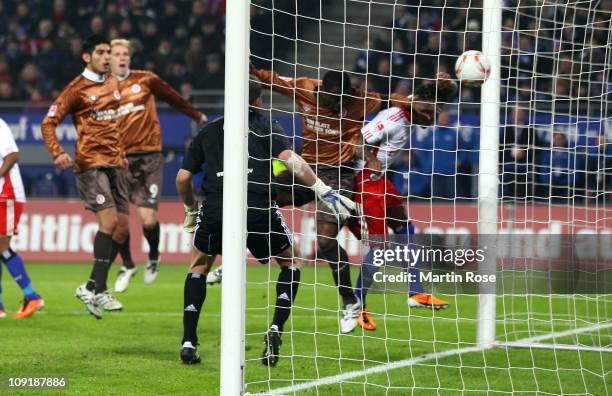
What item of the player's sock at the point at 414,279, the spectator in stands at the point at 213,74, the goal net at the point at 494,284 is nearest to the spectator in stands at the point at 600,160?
the goal net at the point at 494,284

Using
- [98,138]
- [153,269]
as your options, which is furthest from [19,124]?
[98,138]

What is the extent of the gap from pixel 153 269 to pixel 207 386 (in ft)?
18.1

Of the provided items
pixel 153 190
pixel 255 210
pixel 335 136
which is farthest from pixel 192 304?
pixel 153 190

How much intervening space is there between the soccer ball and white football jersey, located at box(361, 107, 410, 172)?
863 millimetres

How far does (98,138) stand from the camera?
9.89 metres

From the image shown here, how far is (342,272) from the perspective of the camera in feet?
28.9

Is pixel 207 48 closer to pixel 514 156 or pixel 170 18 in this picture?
pixel 170 18

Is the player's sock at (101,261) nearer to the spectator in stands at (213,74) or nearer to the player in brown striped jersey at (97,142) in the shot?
the player in brown striped jersey at (97,142)

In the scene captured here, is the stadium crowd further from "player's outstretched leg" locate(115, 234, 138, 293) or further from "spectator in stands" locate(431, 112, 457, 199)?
"player's outstretched leg" locate(115, 234, 138, 293)

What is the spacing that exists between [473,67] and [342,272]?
2049 mm

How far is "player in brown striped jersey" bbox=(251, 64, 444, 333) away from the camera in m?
8.40

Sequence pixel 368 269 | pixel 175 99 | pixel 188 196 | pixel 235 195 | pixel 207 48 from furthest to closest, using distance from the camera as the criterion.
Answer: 1. pixel 207 48
2. pixel 175 99
3. pixel 188 196
4. pixel 368 269
5. pixel 235 195

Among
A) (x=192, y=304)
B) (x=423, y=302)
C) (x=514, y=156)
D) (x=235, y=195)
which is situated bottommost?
(x=423, y=302)

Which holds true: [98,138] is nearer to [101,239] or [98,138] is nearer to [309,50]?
[101,239]
